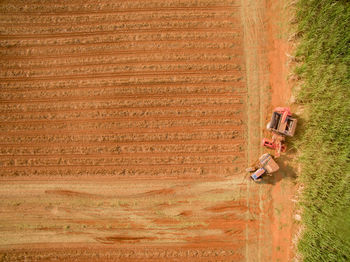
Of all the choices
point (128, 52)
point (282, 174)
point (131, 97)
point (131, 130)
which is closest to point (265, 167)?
point (282, 174)

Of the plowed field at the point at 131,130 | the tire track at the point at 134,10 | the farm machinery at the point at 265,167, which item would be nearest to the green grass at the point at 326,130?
the farm machinery at the point at 265,167

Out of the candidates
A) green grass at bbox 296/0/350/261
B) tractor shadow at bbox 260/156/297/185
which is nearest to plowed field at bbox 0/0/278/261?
tractor shadow at bbox 260/156/297/185

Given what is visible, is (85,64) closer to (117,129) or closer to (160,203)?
(117,129)

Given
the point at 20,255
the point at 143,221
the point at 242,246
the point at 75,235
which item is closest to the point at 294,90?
the point at 242,246

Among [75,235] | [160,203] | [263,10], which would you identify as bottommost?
[75,235]

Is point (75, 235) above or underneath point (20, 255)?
above

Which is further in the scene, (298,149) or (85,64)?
(85,64)
